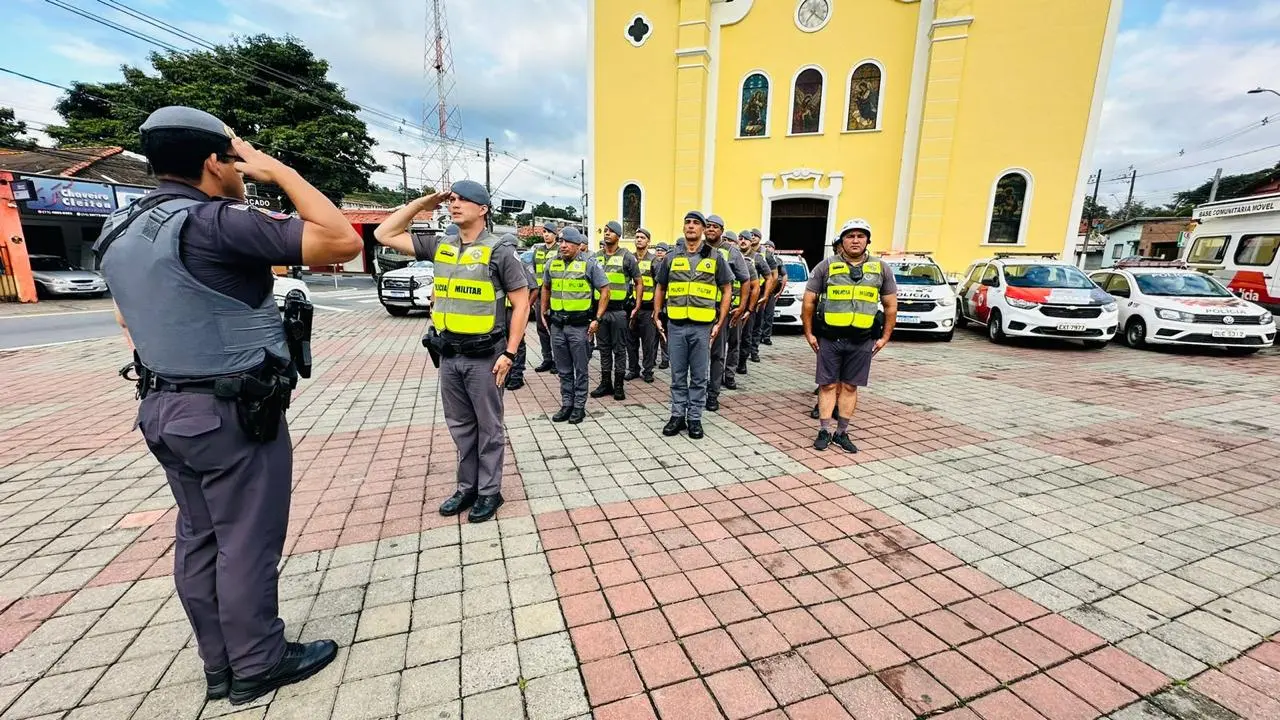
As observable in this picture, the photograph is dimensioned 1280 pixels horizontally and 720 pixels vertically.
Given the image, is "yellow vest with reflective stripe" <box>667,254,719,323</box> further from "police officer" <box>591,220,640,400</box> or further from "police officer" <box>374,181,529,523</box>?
"police officer" <box>374,181,529,523</box>

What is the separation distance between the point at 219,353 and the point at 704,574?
2325 mm

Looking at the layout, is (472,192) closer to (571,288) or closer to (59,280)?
(571,288)

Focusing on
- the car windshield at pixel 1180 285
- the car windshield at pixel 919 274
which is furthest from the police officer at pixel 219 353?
the car windshield at pixel 1180 285

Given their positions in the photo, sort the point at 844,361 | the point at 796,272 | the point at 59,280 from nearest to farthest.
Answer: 1. the point at 844,361
2. the point at 796,272
3. the point at 59,280

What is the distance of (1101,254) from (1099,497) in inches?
2459

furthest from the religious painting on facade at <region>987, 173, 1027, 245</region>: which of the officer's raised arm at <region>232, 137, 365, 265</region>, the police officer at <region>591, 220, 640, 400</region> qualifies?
the officer's raised arm at <region>232, 137, 365, 265</region>

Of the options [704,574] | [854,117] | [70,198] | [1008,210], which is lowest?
[704,574]

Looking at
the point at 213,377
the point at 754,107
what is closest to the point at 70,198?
the point at 754,107

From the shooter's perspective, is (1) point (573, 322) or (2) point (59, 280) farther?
(2) point (59, 280)

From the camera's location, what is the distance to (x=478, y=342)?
306 cm

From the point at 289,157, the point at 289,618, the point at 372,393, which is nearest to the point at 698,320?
the point at 289,618

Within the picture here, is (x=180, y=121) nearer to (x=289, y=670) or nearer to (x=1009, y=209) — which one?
(x=289, y=670)

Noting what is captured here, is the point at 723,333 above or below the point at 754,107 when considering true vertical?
below

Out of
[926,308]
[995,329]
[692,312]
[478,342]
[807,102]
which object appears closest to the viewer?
[478,342]
